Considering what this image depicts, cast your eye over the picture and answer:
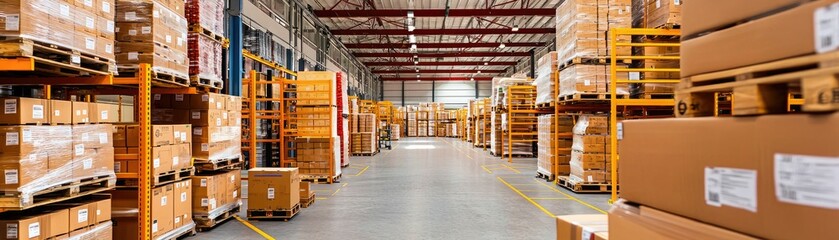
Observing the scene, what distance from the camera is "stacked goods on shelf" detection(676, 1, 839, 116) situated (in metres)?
1.32

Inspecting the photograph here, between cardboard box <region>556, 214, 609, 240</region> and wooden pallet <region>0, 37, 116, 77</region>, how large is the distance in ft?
12.7

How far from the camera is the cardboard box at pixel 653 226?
1600 mm

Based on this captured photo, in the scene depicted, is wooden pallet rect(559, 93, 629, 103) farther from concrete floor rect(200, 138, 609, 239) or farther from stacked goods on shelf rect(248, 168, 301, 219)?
stacked goods on shelf rect(248, 168, 301, 219)

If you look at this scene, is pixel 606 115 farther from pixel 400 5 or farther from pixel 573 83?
pixel 400 5

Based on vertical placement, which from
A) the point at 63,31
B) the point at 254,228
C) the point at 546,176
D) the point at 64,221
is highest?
the point at 63,31

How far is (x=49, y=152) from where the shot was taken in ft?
12.0

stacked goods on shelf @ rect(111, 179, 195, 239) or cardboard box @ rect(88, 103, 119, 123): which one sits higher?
cardboard box @ rect(88, 103, 119, 123)

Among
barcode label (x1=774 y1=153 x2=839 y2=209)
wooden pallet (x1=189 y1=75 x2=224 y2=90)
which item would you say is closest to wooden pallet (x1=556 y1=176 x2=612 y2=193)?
wooden pallet (x1=189 y1=75 x2=224 y2=90)

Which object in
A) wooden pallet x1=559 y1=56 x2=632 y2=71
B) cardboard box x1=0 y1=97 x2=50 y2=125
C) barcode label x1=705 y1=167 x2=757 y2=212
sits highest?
wooden pallet x1=559 y1=56 x2=632 y2=71

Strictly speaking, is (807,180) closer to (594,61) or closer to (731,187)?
(731,187)

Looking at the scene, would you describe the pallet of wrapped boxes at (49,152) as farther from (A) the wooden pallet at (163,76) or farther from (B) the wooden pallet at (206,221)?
(B) the wooden pallet at (206,221)

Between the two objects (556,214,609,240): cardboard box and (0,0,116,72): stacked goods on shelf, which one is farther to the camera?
(0,0,116,72): stacked goods on shelf

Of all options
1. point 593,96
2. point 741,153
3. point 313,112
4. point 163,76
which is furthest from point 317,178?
point 741,153

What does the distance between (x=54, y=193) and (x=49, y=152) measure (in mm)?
435
